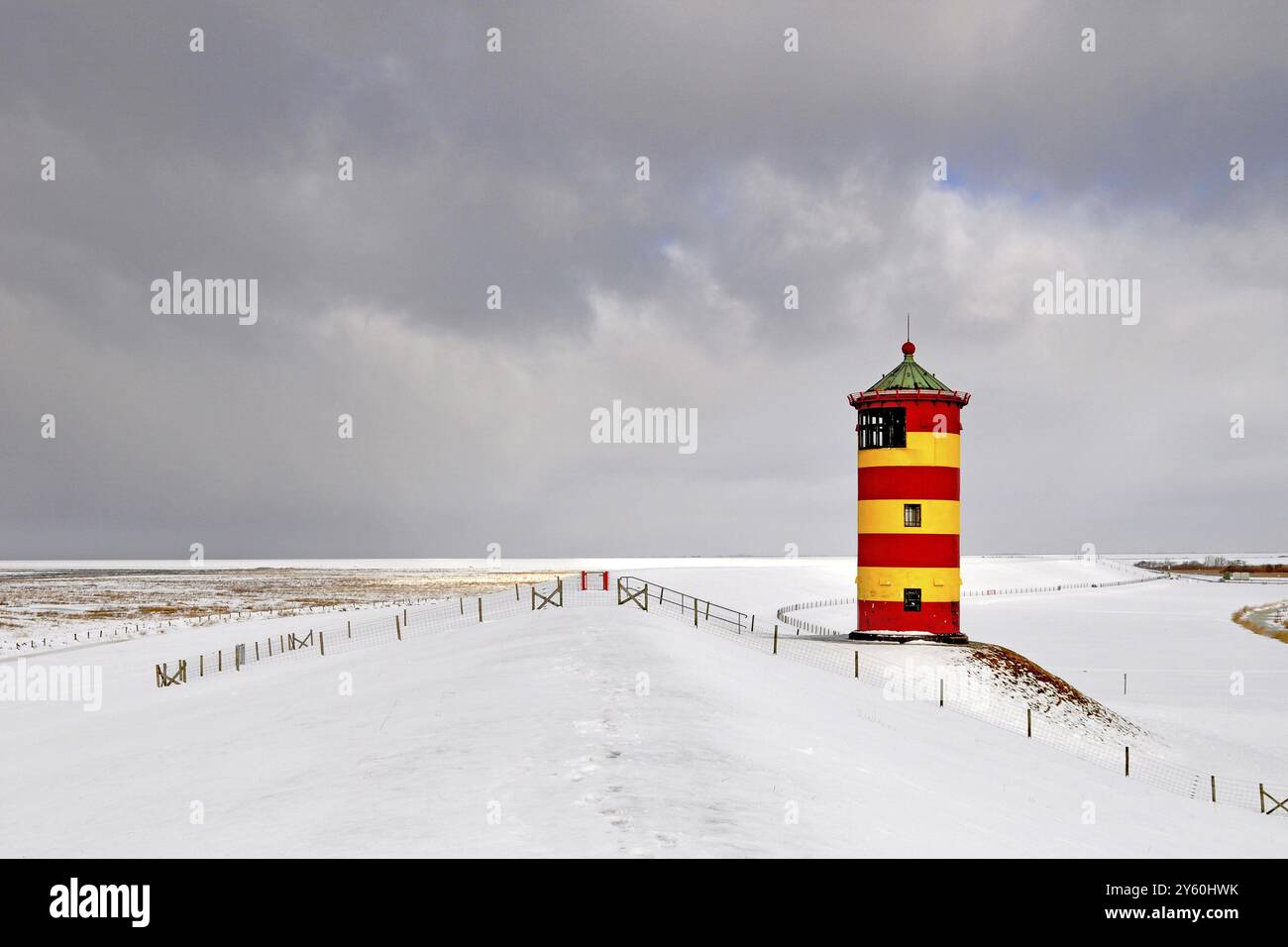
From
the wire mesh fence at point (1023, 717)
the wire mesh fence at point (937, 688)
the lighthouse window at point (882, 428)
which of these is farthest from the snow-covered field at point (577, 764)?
the lighthouse window at point (882, 428)

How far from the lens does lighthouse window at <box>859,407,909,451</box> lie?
35219mm

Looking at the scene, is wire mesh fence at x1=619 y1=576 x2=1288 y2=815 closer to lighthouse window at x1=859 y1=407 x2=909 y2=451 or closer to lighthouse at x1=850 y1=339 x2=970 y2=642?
lighthouse at x1=850 y1=339 x2=970 y2=642

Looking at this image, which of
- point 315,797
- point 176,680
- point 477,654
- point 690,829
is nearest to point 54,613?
point 176,680

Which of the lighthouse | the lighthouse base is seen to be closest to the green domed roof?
the lighthouse

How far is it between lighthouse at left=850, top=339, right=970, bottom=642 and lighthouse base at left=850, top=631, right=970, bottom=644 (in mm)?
42

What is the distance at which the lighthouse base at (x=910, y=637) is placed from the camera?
35188 millimetres

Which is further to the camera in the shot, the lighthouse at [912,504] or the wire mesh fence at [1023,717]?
the lighthouse at [912,504]

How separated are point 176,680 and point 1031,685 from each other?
118ft

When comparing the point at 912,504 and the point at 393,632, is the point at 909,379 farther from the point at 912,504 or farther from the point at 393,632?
the point at 393,632

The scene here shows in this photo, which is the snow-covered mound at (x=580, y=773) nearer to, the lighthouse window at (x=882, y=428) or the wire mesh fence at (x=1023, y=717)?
the wire mesh fence at (x=1023, y=717)

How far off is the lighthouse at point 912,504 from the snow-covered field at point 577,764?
8.28m

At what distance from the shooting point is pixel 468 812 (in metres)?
10.7

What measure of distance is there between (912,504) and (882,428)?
3.47 m
